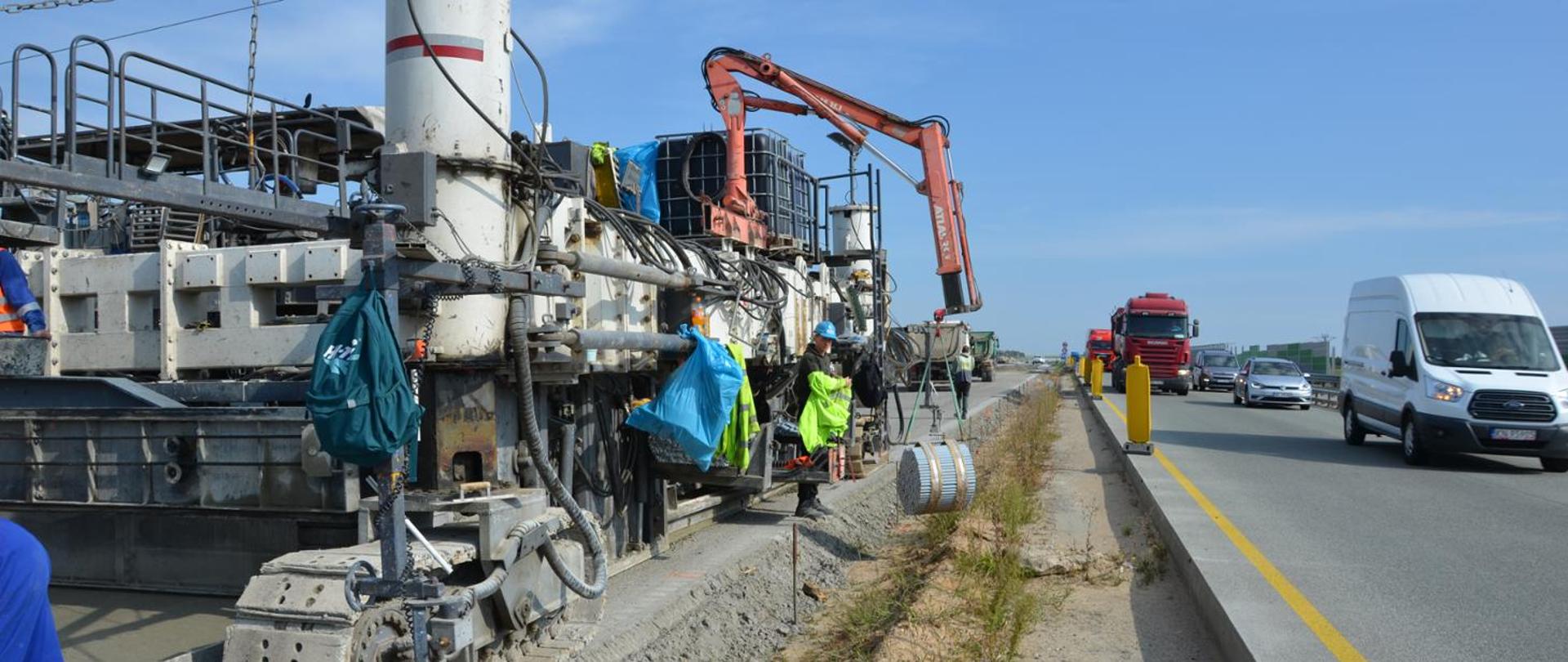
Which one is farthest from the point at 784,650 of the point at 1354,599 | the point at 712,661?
the point at 1354,599

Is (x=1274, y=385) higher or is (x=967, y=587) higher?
(x=1274, y=385)

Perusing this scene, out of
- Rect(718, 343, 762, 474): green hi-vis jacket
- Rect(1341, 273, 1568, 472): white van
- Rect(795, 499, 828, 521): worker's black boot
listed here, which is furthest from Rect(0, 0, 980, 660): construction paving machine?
Rect(1341, 273, 1568, 472): white van

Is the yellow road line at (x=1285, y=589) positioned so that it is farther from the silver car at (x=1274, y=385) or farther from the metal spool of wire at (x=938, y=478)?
the silver car at (x=1274, y=385)

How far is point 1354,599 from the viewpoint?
6.74 meters

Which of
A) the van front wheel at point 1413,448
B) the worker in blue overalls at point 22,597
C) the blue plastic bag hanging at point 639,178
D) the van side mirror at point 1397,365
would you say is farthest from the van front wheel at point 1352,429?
the worker in blue overalls at point 22,597

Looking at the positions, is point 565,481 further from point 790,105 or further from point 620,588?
point 790,105

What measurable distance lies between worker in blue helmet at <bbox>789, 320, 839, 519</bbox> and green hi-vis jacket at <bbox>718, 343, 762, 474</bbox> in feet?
4.31

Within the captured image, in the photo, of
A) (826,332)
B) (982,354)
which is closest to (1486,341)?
(826,332)

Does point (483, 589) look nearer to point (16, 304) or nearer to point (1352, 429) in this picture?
point (16, 304)

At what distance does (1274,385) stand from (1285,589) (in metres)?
22.0

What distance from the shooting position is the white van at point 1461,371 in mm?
13305

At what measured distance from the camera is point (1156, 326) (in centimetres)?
3378

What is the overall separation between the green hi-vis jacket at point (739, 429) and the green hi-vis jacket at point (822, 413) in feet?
3.67

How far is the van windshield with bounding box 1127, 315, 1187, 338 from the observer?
110ft
